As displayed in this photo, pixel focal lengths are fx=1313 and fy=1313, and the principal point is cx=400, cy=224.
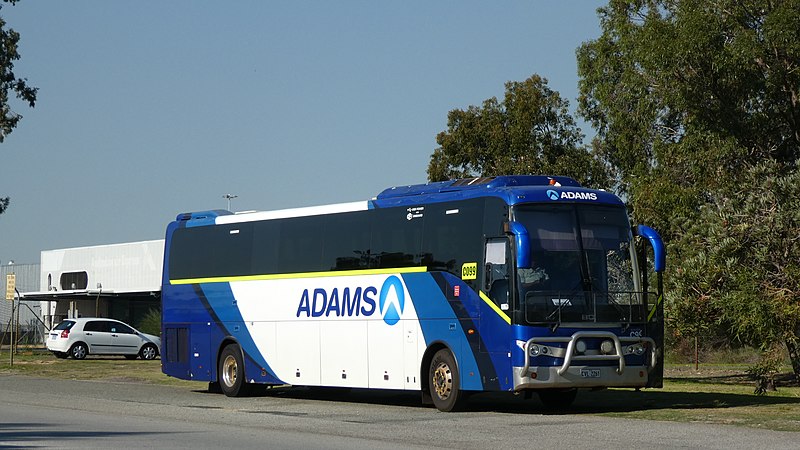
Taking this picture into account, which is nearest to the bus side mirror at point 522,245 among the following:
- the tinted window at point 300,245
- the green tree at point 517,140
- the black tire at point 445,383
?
the black tire at point 445,383

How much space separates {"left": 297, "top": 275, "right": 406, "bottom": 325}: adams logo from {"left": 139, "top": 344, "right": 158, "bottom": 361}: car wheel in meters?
26.6

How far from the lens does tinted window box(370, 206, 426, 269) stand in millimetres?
21969

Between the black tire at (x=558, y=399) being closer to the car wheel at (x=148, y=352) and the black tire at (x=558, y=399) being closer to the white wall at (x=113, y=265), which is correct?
the car wheel at (x=148, y=352)

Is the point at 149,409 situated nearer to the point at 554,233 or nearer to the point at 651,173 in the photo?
the point at 554,233

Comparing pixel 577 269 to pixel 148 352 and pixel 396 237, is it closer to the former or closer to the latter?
pixel 396 237

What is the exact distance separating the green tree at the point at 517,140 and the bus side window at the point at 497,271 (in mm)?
29998

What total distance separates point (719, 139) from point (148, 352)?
27.7 metres

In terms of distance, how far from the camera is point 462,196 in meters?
21.2

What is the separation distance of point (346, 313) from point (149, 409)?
12.9 feet

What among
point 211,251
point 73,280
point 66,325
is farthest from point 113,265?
point 211,251

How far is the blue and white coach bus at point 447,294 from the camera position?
1980cm

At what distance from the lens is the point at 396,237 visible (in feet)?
73.6

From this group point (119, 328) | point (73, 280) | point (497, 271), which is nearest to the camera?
point (497, 271)

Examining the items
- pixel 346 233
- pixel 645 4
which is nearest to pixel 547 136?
pixel 645 4
